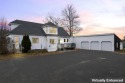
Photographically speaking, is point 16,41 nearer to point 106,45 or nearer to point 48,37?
point 48,37

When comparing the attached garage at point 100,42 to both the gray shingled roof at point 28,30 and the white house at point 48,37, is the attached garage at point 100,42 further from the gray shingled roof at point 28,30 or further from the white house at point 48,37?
the gray shingled roof at point 28,30

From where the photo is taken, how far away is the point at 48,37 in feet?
105

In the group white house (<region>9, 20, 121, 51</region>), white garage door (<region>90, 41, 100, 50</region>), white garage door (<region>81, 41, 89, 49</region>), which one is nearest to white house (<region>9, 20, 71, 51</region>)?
white house (<region>9, 20, 121, 51</region>)

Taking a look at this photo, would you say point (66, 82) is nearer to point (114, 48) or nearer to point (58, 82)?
point (58, 82)

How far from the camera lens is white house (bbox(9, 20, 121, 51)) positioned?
2880 cm

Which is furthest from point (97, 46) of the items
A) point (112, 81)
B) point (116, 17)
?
point (112, 81)

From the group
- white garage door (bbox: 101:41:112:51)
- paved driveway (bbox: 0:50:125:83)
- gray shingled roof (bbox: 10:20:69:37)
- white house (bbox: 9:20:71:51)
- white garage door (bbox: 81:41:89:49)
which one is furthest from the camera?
white garage door (bbox: 81:41:89:49)

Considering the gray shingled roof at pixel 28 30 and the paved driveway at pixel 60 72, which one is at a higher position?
the gray shingled roof at pixel 28 30

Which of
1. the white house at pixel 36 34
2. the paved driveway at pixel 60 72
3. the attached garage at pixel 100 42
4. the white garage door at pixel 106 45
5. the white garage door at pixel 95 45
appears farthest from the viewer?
the white garage door at pixel 95 45

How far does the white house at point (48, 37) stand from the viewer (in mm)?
28800

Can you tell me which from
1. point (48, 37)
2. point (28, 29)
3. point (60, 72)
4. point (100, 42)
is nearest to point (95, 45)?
point (100, 42)

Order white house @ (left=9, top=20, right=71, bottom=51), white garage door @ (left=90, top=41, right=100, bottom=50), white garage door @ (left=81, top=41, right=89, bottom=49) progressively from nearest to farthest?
white house @ (left=9, top=20, right=71, bottom=51) → white garage door @ (left=90, top=41, right=100, bottom=50) → white garage door @ (left=81, top=41, right=89, bottom=49)

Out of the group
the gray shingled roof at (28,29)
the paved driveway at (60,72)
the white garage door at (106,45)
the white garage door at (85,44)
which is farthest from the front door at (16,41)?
the white garage door at (106,45)

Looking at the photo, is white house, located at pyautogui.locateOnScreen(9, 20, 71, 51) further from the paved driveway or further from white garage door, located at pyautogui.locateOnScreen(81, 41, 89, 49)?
the paved driveway
